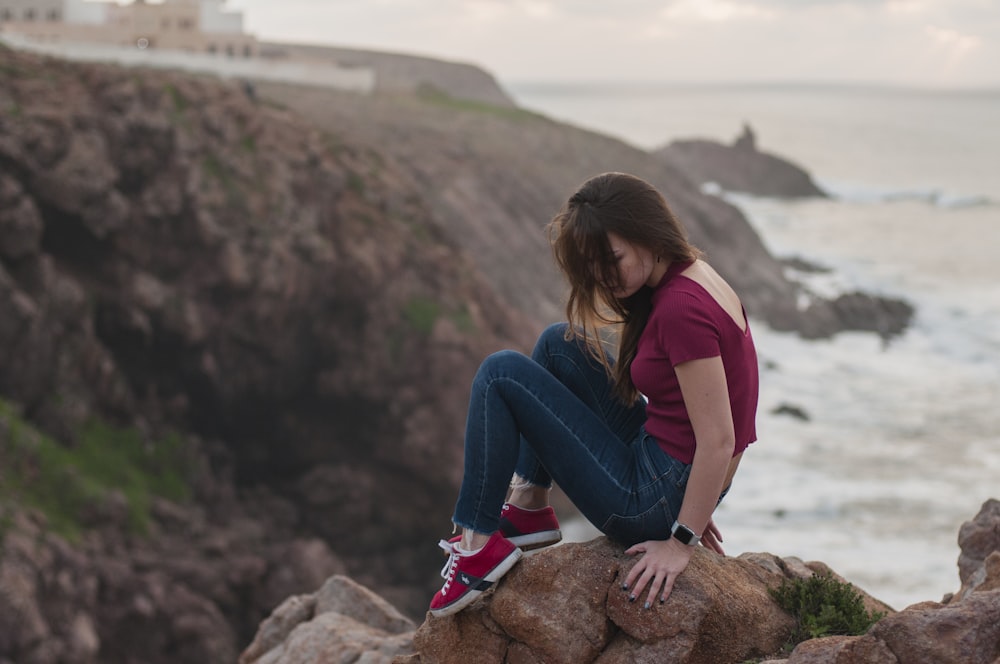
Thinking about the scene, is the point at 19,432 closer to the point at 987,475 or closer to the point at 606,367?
the point at 606,367

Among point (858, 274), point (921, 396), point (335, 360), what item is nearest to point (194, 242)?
point (335, 360)

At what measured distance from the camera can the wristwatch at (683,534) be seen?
6402 millimetres

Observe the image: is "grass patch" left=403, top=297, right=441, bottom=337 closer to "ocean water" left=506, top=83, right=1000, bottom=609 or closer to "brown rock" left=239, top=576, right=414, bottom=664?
"ocean water" left=506, top=83, right=1000, bottom=609

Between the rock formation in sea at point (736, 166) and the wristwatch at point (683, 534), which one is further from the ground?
the wristwatch at point (683, 534)

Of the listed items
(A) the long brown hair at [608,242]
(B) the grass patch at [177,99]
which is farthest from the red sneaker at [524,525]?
(B) the grass patch at [177,99]

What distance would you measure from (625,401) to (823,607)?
180 centimetres

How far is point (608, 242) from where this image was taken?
634 cm

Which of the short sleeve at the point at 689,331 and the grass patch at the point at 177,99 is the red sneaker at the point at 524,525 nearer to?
the short sleeve at the point at 689,331

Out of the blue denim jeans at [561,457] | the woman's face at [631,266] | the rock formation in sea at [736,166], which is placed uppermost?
the woman's face at [631,266]

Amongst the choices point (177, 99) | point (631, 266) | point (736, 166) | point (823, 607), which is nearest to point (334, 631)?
point (823, 607)

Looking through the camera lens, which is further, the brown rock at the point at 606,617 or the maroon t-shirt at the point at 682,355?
the brown rock at the point at 606,617

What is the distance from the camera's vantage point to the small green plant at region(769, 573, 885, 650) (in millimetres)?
6914

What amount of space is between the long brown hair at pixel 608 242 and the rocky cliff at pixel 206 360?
14612 millimetres

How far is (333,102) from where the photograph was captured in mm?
46625
